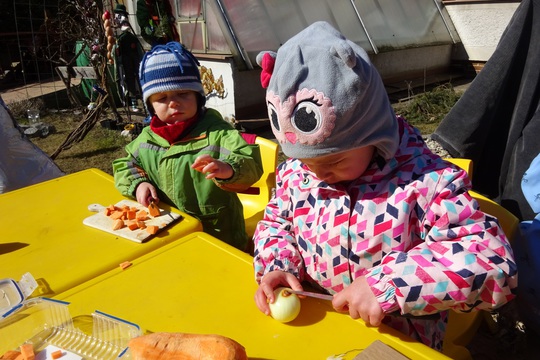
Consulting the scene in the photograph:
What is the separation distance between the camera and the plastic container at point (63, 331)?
1026mm

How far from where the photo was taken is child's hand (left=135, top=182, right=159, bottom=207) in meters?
1.75

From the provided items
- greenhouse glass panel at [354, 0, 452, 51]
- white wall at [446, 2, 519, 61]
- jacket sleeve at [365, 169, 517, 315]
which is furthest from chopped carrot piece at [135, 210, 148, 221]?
white wall at [446, 2, 519, 61]

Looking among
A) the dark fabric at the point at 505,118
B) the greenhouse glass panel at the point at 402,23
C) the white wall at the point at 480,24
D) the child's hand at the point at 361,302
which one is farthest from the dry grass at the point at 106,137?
the child's hand at the point at 361,302

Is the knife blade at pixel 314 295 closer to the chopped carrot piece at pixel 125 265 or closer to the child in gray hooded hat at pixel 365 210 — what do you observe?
the child in gray hooded hat at pixel 365 210

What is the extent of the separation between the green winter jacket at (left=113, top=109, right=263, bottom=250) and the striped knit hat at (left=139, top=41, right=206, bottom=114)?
0.67 ft

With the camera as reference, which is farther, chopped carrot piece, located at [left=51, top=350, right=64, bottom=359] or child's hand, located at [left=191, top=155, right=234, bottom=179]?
child's hand, located at [left=191, top=155, right=234, bottom=179]

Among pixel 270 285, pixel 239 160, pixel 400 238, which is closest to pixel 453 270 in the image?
pixel 400 238

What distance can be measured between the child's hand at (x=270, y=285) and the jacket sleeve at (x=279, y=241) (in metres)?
0.03

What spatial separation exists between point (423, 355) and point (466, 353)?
0.51 metres

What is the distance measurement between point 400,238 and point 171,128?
1250 mm

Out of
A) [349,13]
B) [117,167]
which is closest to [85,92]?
[349,13]

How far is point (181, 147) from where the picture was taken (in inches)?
80.4

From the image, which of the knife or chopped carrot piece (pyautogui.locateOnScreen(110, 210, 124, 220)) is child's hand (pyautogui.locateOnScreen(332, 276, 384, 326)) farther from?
chopped carrot piece (pyautogui.locateOnScreen(110, 210, 124, 220))

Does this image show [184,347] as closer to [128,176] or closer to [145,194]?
[145,194]
